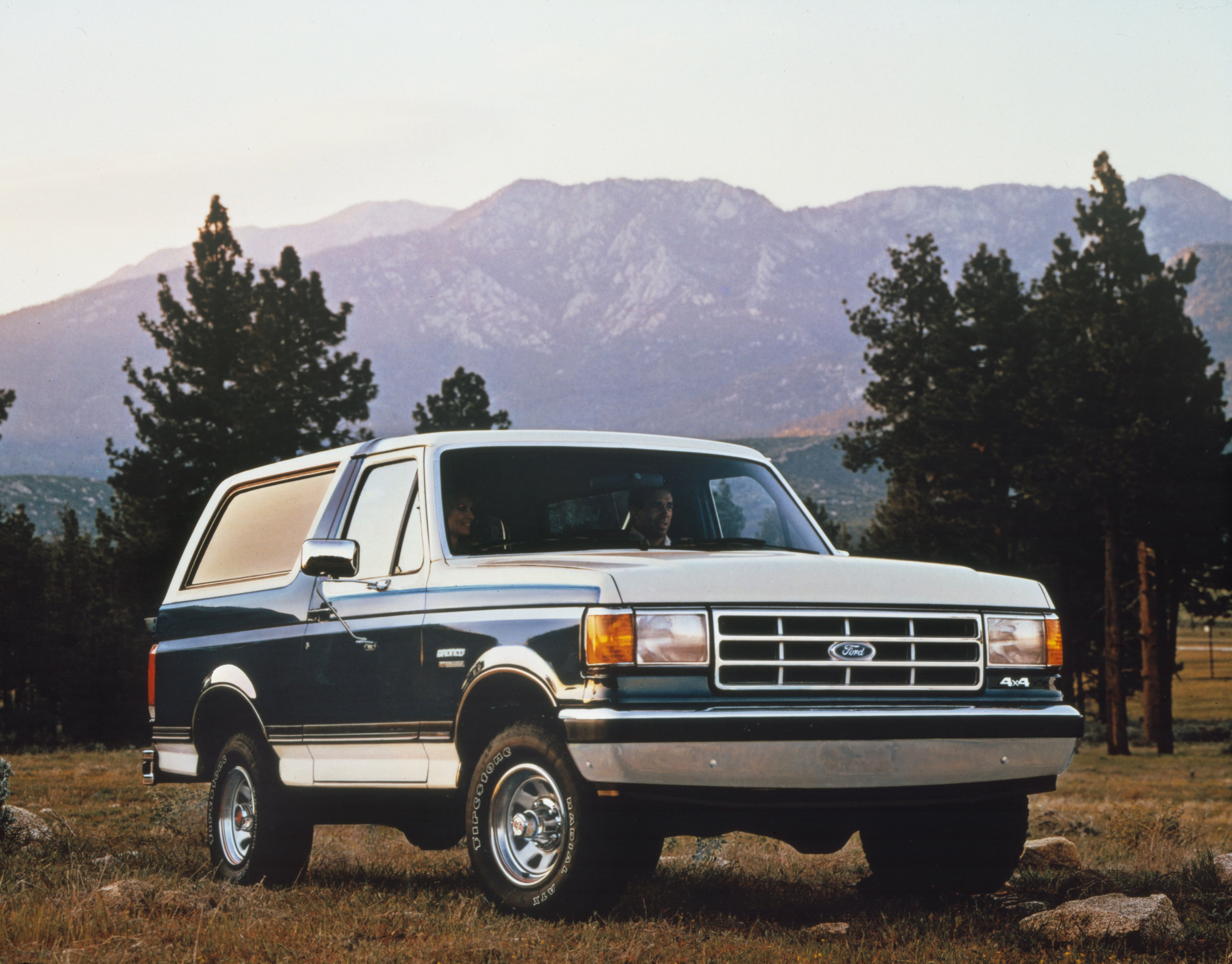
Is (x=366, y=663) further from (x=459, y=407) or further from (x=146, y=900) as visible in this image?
(x=459, y=407)

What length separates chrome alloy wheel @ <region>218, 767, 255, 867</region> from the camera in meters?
8.43

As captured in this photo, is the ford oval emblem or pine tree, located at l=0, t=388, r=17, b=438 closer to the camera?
the ford oval emblem

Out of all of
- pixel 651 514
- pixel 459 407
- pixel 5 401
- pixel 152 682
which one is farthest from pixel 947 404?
pixel 651 514

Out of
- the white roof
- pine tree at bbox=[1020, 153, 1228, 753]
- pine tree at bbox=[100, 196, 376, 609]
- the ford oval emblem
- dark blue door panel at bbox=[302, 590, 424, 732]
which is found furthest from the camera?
pine tree at bbox=[100, 196, 376, 609]

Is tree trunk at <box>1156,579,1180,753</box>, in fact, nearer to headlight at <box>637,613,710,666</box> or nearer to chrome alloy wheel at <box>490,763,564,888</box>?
chrome alloy wheel at <box>490,763,564,888</box>

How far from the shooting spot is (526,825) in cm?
620

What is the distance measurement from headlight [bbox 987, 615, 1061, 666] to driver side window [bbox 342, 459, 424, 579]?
267cm

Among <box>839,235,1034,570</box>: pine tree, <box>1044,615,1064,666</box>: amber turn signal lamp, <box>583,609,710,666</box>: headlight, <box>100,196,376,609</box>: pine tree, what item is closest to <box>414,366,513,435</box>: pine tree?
<box>100,196,376,609</box>: pine tree

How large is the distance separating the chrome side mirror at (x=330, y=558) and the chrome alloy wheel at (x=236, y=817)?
5.95 ft

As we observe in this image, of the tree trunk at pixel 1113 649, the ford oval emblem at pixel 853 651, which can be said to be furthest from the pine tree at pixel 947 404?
the ford oval emblem at pixel 853 651

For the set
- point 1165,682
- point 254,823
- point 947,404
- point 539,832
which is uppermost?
point 947,404

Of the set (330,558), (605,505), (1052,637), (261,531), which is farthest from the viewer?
(261,531)

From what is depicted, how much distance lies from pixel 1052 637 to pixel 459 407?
142 ft

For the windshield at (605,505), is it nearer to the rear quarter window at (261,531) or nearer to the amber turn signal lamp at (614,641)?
the rear quarter window at (261,531)
